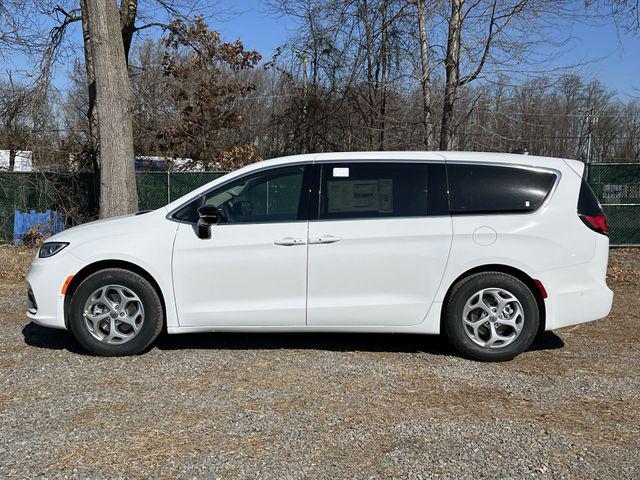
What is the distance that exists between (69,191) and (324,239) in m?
9.97

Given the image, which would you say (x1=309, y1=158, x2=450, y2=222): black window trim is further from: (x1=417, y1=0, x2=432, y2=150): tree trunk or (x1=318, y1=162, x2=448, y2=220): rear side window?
(x1=417, y1=0, x2=432, y2=150): tree trunk

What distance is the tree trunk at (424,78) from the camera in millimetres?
11781

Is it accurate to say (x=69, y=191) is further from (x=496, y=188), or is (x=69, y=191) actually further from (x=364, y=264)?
(x=496, y=188)

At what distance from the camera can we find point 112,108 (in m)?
9.83

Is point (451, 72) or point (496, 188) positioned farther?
point (451, 72)

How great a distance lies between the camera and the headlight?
5484mm

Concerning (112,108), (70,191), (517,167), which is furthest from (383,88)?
(517,167)

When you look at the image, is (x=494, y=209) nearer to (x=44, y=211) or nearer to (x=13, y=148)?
(x=44, y=211)

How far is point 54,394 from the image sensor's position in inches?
181

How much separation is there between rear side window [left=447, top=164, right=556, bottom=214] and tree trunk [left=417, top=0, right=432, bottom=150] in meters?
7.16

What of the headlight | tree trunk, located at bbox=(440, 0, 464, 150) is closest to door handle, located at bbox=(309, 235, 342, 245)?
the headlight

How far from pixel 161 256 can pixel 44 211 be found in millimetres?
9480

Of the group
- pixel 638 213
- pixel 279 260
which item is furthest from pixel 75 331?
pixel 638 213

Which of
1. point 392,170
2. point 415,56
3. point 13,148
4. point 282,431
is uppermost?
point 415,56
